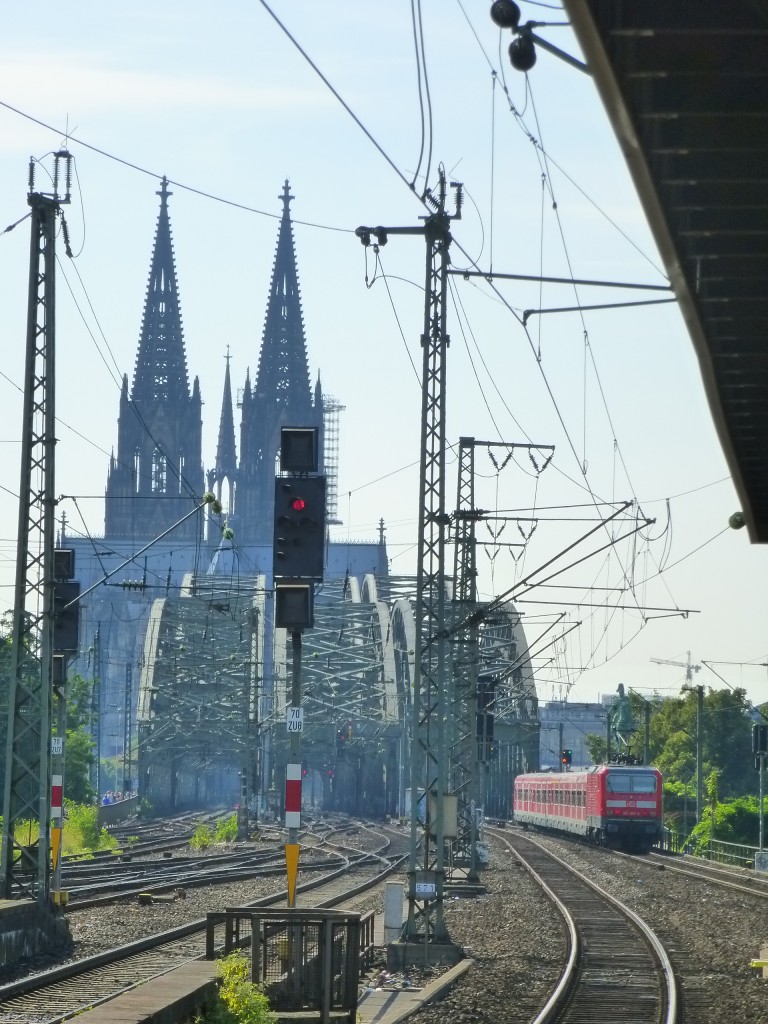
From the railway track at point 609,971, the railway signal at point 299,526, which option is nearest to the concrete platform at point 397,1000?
the railway track at point 609,971

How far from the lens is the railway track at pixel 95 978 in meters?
15.9

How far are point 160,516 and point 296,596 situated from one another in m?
153

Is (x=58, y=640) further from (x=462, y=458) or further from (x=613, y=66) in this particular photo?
(x=613, y=66)

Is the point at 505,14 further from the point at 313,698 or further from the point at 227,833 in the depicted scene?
the point at 313,698

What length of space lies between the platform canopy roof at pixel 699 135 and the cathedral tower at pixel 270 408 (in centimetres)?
16141

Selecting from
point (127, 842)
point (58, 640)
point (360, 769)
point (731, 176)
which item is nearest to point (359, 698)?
point (360, 769)

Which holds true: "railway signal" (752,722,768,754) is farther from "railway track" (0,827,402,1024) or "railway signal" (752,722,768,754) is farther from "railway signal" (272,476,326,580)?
"railway signal" (272,476,326,580)

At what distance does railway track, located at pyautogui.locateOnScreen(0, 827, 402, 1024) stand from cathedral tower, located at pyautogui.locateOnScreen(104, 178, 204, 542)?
12918 cm

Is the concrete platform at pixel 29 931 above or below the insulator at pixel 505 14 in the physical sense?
below

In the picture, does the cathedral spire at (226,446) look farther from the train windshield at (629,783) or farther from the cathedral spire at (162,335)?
the train windshield at (629,783)

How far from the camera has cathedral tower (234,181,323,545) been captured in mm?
175375

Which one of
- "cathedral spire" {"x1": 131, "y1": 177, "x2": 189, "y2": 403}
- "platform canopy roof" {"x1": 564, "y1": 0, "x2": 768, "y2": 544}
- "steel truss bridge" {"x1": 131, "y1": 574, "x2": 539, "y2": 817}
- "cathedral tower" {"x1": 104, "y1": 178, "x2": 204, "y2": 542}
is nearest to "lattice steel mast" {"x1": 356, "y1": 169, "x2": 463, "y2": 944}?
"platform canopy roof" {"x1": 564, "y1": 0, "x2": 768, "y2": 544}

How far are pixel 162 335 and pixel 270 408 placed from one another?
13.0 meters

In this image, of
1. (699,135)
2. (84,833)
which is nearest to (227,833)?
(84,833)
